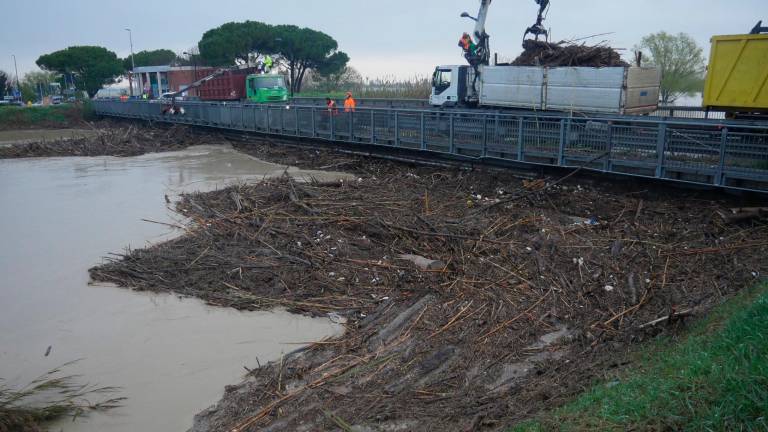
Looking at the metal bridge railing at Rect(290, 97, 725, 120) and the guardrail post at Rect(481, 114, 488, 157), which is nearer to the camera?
the guardrail post at Rect(481, 114, 488, 157)

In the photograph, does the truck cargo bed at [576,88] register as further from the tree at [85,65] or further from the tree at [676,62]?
the tree at [85,65]

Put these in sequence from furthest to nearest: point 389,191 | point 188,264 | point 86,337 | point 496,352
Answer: point 389,191
point 188,264
point 86,337
point 496,352

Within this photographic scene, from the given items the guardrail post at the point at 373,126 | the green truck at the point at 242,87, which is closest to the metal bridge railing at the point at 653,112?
the green truck at the point at 242,87

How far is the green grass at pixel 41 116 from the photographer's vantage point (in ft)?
147

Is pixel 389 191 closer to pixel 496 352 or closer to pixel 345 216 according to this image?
pixel 345 216

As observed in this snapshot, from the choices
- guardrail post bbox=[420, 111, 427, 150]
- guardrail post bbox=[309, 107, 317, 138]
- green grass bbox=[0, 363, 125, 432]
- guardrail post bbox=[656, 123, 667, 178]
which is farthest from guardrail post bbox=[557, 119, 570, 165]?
guardrail post bbox=[309, 107, 317, 138]

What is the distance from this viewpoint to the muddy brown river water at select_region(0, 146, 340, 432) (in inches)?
253

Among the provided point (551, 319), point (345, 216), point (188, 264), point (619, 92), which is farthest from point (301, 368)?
point (619, 92)

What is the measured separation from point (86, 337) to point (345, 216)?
5367mm

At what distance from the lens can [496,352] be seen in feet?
21.1

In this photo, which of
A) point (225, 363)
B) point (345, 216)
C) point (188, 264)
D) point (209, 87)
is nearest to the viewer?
point (225, 363)

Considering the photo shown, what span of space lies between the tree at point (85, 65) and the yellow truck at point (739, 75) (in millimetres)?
65969

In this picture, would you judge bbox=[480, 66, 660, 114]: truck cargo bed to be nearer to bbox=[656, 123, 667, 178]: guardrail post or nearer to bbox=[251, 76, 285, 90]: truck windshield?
bbox=[656, 123, 667, 178]: guardrail post

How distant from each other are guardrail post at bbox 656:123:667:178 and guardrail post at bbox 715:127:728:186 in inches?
41.1
